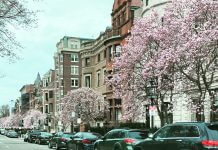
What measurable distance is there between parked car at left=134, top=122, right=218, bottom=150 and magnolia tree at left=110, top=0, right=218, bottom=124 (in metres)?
6.80

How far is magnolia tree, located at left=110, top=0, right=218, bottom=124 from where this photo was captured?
21328mm

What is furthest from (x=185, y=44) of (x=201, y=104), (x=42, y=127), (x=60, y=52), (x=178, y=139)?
(x=42, y=127)

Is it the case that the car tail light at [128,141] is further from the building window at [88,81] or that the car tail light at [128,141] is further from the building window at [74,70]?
the building window at [74,70]

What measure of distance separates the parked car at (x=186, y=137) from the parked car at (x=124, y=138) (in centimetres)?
328

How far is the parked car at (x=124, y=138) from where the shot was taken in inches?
741

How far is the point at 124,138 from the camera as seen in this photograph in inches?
755

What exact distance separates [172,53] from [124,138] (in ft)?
18.3

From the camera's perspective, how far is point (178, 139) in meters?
13.8

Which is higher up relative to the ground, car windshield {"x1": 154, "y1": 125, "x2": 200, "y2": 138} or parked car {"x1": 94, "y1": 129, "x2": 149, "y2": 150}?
car windshield {"x1": 154, "y1": 125, "x2": 200, "y2": 138}

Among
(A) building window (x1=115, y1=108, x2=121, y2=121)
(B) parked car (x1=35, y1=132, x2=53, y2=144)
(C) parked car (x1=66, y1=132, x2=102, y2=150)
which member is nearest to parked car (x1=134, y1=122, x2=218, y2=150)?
(C) parked car (x1=66, y1=132, x2=102, y2=150)

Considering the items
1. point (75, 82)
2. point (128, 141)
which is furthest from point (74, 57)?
point (128, 141)

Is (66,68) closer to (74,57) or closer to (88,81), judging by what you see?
(74,57)

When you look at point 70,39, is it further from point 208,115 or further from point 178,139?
point 178,139

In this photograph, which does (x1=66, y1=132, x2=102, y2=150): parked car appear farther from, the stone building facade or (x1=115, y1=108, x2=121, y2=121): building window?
the stone building facade
